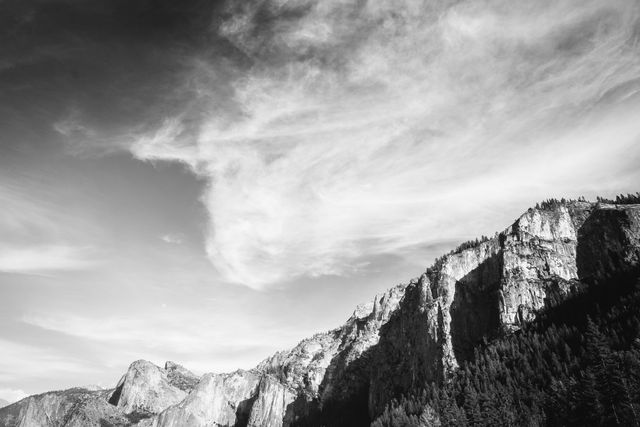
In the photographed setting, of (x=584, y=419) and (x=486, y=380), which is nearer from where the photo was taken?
(x=584, y=419)

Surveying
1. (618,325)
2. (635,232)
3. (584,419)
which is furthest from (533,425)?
(635,232)

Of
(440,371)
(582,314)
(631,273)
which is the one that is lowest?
(440,371)

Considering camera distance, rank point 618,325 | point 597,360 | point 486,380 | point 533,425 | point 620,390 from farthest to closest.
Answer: point 486,380
point 618,325
point 597,360
point 533,425
point 620,390

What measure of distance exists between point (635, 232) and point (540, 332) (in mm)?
66635

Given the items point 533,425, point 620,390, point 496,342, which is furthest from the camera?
point 496,342

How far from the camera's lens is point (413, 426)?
149 metres

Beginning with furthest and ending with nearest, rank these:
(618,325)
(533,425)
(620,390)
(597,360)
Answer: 1. (618,325)
2. (597,360)
3. (533,425)
4. (620,390)

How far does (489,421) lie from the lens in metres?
126

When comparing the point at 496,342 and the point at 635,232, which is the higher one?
the point at 635,232

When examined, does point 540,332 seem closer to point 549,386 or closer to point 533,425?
point 549,386

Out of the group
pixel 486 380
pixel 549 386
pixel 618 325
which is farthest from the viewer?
pixel 486 380

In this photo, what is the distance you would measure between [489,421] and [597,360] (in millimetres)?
36243

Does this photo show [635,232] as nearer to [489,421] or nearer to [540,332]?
[540,332]

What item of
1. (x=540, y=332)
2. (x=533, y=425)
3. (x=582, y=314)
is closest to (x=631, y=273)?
(x=582, y=314)
